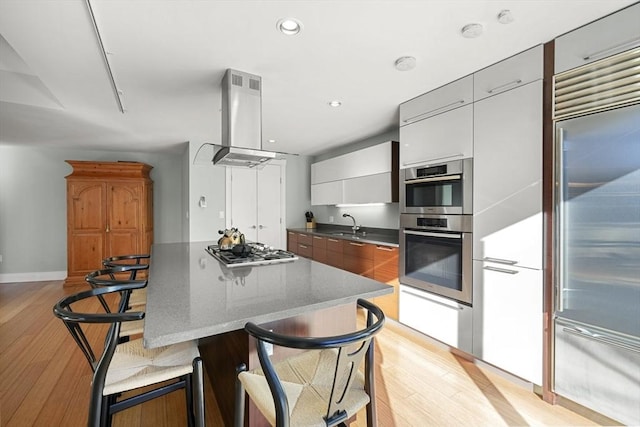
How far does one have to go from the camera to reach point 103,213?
509cm

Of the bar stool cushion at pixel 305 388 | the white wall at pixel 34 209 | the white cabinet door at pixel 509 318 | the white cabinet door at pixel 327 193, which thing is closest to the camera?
the bar stool cushion at pixel 305 388

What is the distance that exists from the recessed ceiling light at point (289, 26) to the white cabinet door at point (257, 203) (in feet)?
11.8

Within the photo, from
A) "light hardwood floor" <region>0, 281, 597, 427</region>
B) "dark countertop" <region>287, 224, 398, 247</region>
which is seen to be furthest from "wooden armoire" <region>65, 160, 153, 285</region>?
"dark countertop" <region>287, 224, 398, 247</region>

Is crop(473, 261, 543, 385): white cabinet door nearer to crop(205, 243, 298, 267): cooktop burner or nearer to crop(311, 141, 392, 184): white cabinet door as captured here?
crop(205, 243, 298, 267): cooktop burner

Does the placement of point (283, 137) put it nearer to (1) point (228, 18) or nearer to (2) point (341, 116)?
(2) point (341, 116)

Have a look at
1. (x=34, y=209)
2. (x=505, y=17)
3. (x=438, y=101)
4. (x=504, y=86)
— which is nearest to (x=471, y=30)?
(x=505, y=17)

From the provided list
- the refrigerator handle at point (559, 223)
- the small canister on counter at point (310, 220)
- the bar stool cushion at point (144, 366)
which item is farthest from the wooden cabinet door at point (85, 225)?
the refrigerator handle at point (559, 223)

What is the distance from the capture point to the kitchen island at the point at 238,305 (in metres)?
1.07

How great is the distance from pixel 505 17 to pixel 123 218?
582 centimetres

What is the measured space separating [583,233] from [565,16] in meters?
1.28

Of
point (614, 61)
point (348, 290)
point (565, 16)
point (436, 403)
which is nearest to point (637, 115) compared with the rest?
point (614, 61)

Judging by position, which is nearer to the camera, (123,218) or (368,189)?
(368,189)

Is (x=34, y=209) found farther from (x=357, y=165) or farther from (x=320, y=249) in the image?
(x=357, y=165)

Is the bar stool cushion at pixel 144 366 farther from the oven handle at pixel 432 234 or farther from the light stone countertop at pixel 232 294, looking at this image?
the oven handle at pixel 432 234
